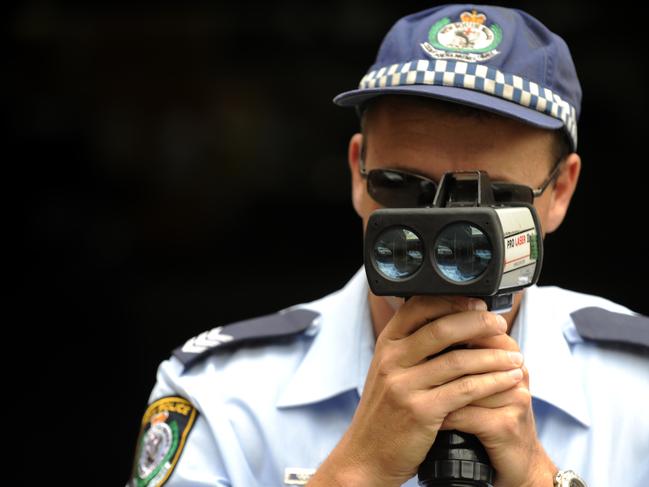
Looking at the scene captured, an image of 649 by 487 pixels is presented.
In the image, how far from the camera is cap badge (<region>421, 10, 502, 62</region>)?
1.80 m

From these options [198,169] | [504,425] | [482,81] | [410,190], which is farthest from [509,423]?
[198,169]

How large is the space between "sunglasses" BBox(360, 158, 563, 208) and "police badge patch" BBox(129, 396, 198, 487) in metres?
0.52

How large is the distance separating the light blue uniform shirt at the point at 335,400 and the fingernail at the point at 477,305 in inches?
18.5

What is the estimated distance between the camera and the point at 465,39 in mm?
1828

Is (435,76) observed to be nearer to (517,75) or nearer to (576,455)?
(517,75)

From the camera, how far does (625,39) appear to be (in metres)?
6.34

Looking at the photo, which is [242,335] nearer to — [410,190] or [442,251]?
[410,190]

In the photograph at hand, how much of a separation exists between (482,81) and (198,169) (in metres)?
5.46

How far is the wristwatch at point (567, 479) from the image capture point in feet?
5.29

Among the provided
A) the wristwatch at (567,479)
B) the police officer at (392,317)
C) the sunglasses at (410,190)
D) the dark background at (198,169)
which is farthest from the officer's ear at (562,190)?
the dark background at (198,169)

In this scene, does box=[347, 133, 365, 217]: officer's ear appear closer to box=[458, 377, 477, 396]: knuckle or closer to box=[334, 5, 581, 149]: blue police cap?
box=[334, 5, 581, 149]: blue police cap

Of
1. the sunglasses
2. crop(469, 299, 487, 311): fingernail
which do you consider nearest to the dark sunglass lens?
the sunglasses

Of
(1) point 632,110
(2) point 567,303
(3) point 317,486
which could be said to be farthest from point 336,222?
(3) point 317,486

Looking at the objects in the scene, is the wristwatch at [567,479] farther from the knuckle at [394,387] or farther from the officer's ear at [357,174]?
the officer's ear at [357,174]
